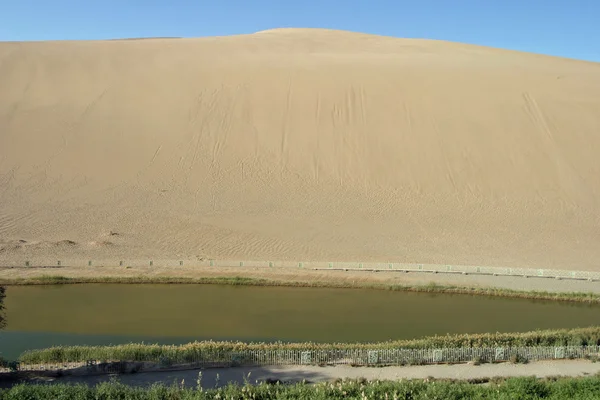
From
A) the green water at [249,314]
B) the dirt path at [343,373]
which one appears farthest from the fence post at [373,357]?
the green water at [249,314]

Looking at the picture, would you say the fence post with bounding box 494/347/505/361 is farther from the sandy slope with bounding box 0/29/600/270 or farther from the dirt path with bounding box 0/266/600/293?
the sandy slope with bounding box 0/29/600/270

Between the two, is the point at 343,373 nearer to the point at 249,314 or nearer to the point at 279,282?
the point at 249,314

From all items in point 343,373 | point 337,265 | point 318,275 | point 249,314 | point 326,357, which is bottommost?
point 343,373

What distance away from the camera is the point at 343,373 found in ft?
32.7

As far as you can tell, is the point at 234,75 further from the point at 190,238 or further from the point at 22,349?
the point at 22,349

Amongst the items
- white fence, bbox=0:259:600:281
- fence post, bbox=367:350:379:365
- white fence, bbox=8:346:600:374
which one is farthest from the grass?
fence post, bbox=367:350:379:365

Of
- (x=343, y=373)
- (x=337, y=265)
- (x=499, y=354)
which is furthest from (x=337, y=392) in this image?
(x=337, y=265)

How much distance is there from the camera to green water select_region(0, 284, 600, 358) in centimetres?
1230

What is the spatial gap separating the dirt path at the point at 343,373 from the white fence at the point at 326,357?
0.17 metres

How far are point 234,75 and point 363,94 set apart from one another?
7885mm

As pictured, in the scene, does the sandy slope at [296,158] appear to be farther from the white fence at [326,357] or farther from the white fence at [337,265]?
the white fence at [326,357]

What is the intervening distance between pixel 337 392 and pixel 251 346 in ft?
10.4

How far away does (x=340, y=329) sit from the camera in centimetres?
1279

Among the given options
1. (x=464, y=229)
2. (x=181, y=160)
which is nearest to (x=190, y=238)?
(x=181, y=160)
